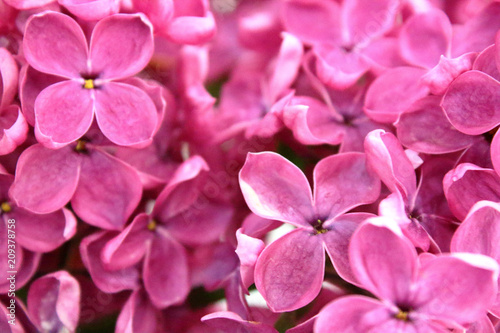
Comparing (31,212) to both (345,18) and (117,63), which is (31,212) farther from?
(345,18)

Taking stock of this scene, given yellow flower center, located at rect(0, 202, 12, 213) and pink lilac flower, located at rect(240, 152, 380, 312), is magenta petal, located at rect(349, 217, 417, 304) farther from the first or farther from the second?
yellow flower center, located at rect(0, 202, 12, 213)

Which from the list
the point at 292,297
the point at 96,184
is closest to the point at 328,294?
the point at 292,297

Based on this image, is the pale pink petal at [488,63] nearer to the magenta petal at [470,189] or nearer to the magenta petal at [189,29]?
the magenta petal at [470,189]

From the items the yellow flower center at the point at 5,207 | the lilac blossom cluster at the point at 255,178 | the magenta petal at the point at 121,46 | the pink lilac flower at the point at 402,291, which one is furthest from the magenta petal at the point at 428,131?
the yellow flower center at the point at 5,207

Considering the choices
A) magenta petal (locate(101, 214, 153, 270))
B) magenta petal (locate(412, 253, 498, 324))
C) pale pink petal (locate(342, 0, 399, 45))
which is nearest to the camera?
magenta petal (locate(412, 253, 498, 324))

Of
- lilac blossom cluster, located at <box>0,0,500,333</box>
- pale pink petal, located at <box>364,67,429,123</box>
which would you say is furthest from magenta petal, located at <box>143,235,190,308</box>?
pale pink petal, located at <box>364,67,429,123</box>
